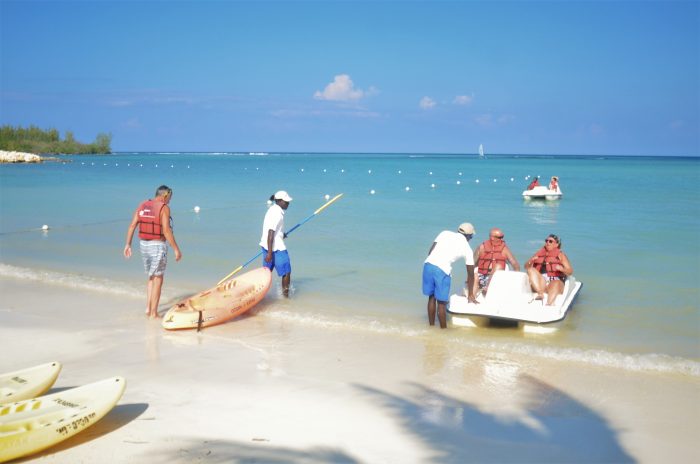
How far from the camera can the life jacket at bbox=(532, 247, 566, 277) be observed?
938 cm

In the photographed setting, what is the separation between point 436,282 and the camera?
323 inches

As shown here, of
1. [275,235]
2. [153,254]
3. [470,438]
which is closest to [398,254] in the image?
[275,235]

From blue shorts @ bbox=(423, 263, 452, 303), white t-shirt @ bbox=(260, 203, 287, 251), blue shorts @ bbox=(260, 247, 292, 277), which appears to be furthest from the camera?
blue shorts @ bbox=(260, 247, 292, 277)

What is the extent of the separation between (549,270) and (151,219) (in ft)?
18.3

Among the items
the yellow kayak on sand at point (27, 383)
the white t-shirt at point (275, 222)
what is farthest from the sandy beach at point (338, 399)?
the white t-shirt at point (275, 222)

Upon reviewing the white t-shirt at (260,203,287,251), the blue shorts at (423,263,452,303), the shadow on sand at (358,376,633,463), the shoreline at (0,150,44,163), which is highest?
the shoreline at (0,150,44,163)

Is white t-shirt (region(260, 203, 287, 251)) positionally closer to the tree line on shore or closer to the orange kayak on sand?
the orange kayak on sand

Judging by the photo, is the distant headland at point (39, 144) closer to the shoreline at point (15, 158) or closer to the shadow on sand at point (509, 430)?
the shoreline at point (15, 158)

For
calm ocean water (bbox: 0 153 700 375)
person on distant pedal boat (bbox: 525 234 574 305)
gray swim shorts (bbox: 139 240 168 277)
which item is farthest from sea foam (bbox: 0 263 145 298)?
person on distant pedal boat (bbox: 525 234 574 305)

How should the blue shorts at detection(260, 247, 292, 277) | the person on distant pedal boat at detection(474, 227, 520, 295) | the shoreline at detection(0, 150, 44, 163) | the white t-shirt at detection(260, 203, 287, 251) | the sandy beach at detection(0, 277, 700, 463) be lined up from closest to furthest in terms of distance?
the sandy beach at detection(0, 277, 700, 463), the white t-shirt at detection(260, 203, 287, 251), the person on distant pedal boat at detection(474, 227, 520, 295), the blue shorts at detection(260, 247, 292, 277), the shoreline at detection(0, 150, 44, 163)

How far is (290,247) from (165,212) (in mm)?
8117

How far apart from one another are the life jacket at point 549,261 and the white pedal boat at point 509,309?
24.2 inches

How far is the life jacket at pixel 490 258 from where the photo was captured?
932cm

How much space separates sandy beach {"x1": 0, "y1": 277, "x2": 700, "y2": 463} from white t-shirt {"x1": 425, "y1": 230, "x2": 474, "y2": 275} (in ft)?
3.34
